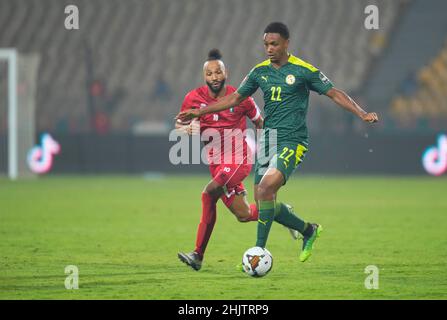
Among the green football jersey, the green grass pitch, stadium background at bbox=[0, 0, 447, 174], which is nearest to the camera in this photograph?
the green grass pitch

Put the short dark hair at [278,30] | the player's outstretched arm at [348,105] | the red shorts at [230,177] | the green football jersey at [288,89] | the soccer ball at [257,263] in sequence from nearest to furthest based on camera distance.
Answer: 1. the soccer ball at [257,263]
2. the player's outstretched arm at [348,105]
3. the short dark hair at [278,30]
4. the green football jersey at [288,89]
5. the red shorts at [230,177]

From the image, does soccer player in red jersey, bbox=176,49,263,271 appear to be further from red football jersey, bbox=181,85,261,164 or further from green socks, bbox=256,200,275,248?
green socks, bbox=256,200,275,248

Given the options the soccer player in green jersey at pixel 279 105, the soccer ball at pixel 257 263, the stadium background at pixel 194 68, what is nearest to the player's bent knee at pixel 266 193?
the soccer player in green jersey at pixel 279 105

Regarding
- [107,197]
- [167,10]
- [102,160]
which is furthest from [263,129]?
[167,10]

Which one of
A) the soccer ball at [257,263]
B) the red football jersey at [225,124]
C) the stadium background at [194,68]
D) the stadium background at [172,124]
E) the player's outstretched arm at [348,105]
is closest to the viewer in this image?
the soccer ball at [257,263]

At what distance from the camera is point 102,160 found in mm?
25547

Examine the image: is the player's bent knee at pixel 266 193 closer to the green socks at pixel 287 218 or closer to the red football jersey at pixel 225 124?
the green socks at pixel 287 218

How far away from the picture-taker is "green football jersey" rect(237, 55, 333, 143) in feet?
27.6

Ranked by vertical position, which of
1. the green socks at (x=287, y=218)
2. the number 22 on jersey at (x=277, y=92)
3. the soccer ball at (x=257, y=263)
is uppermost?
the number 22 on jersey at (x=277, y=92)

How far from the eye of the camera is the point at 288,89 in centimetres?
842

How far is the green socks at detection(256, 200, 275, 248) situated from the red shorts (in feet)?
2.52

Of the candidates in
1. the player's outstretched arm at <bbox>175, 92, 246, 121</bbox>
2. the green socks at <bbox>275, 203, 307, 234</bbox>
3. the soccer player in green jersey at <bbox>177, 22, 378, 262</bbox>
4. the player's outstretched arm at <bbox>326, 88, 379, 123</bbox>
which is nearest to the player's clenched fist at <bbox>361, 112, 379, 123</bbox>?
the player's outstretched arm at <bbox>326, 88, 379, 123</bbox>

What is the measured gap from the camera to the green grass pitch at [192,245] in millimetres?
7445

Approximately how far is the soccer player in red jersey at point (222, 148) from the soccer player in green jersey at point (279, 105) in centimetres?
43
